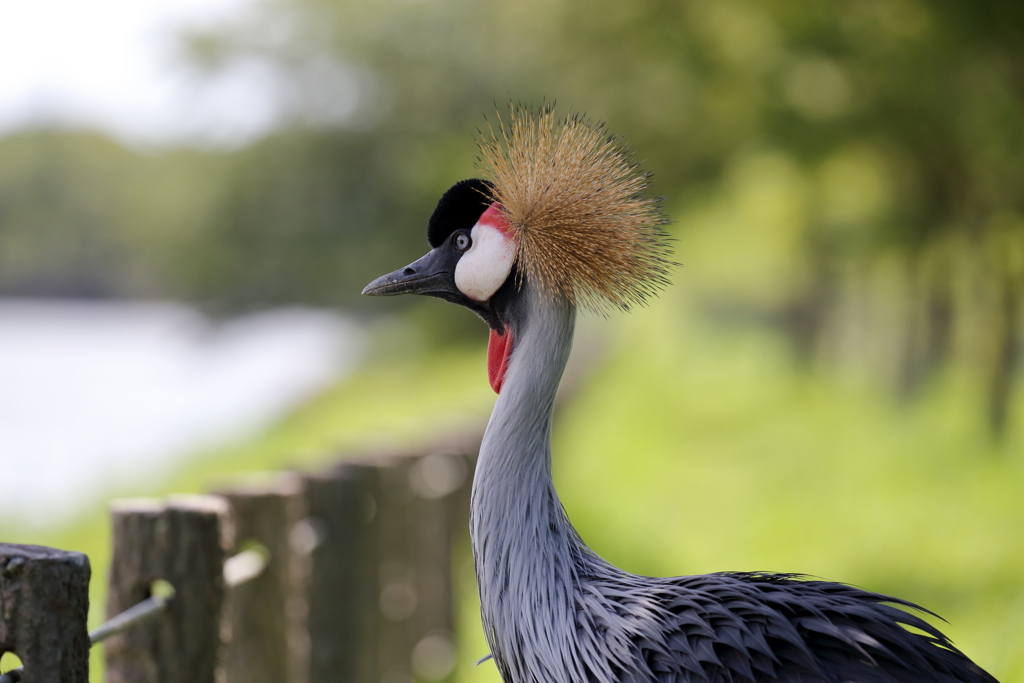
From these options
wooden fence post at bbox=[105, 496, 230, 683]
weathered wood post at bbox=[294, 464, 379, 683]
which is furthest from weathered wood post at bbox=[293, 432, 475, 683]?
wooden fence post at bbox=[105, 496, 230, 683]

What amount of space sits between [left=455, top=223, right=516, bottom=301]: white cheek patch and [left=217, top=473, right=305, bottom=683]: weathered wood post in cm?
102

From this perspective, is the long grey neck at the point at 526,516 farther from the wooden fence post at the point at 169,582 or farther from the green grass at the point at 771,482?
the green grass at the point at 771,482

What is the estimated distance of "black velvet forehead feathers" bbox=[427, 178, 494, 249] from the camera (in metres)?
2.01

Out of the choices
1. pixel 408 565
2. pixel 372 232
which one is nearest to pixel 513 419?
pixel 408 565

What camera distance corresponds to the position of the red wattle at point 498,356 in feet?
6.58

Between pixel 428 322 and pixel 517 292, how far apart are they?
2133cm

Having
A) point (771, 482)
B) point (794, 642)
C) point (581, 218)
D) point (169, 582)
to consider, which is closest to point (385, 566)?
point (169, 582)

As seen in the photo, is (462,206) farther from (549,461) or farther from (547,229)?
(549,461)

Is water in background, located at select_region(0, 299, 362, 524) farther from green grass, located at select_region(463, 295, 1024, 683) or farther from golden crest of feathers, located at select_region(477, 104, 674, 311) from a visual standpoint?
golden crest of feathers, located at select_region(477, 104, 674, 311)

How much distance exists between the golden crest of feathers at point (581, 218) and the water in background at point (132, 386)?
198 inches

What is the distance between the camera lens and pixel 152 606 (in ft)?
6.39

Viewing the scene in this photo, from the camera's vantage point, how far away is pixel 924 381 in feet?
40.6

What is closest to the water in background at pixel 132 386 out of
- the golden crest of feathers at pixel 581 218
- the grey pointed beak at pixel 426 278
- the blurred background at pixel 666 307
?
the blurred background at pixel 666 307

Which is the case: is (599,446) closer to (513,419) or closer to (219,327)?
(513,419)
